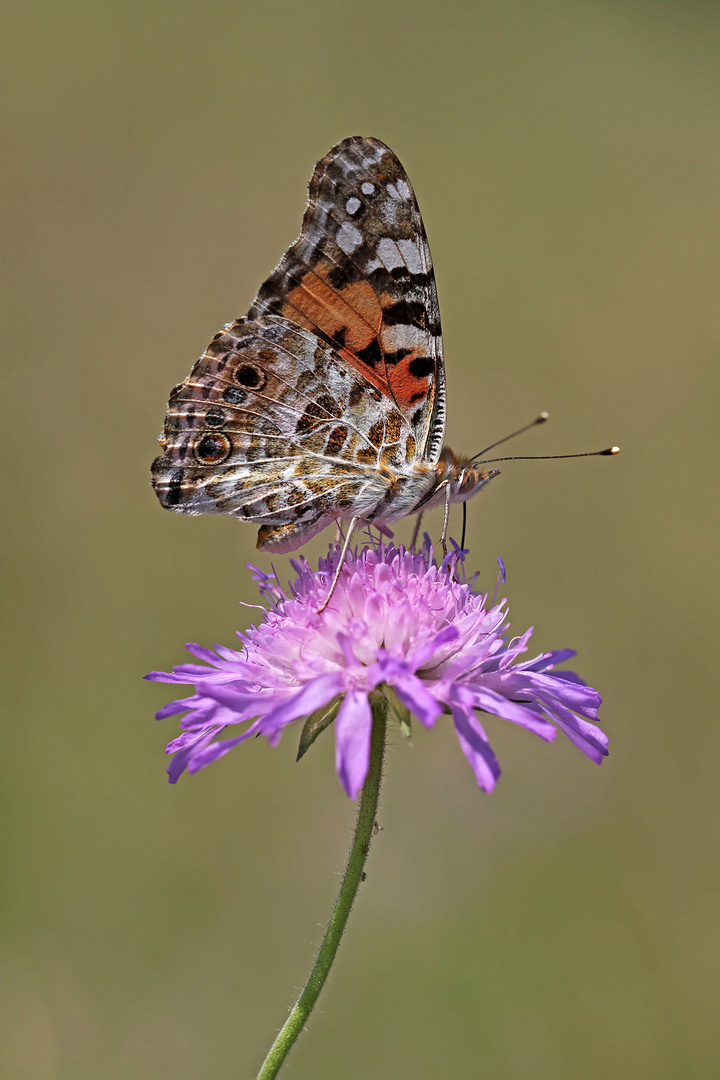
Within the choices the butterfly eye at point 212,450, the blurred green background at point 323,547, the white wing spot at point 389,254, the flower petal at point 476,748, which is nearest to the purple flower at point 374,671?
the flower petal at point 476,748

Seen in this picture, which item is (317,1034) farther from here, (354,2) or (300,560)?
(354,2)

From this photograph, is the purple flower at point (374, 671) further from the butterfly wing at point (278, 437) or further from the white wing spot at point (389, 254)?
the white wing spot at point (389, 254)

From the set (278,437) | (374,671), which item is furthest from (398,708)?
(278,437)

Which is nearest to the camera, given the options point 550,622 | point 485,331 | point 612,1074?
point 612,1074

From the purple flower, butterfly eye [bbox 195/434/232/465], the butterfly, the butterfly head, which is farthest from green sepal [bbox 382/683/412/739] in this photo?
butterfly eye [bbox 195/434/232/465]

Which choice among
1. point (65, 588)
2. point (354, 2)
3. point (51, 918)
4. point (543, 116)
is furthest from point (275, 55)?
point (51, 918)

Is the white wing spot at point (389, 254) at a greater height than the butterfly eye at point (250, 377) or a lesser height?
greater

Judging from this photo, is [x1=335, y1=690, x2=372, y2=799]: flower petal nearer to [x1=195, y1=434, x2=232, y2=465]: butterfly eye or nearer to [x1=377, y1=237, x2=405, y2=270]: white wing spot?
[x1=195, y1=434, x2=232, y2=465]: butterfly eye

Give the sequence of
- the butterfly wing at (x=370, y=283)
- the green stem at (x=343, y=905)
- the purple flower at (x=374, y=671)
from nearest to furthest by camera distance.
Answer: the green stem at (x=343, y=905), the purple flower at (x=374, y=671), the butterfly wing at (x=370, y=283)
